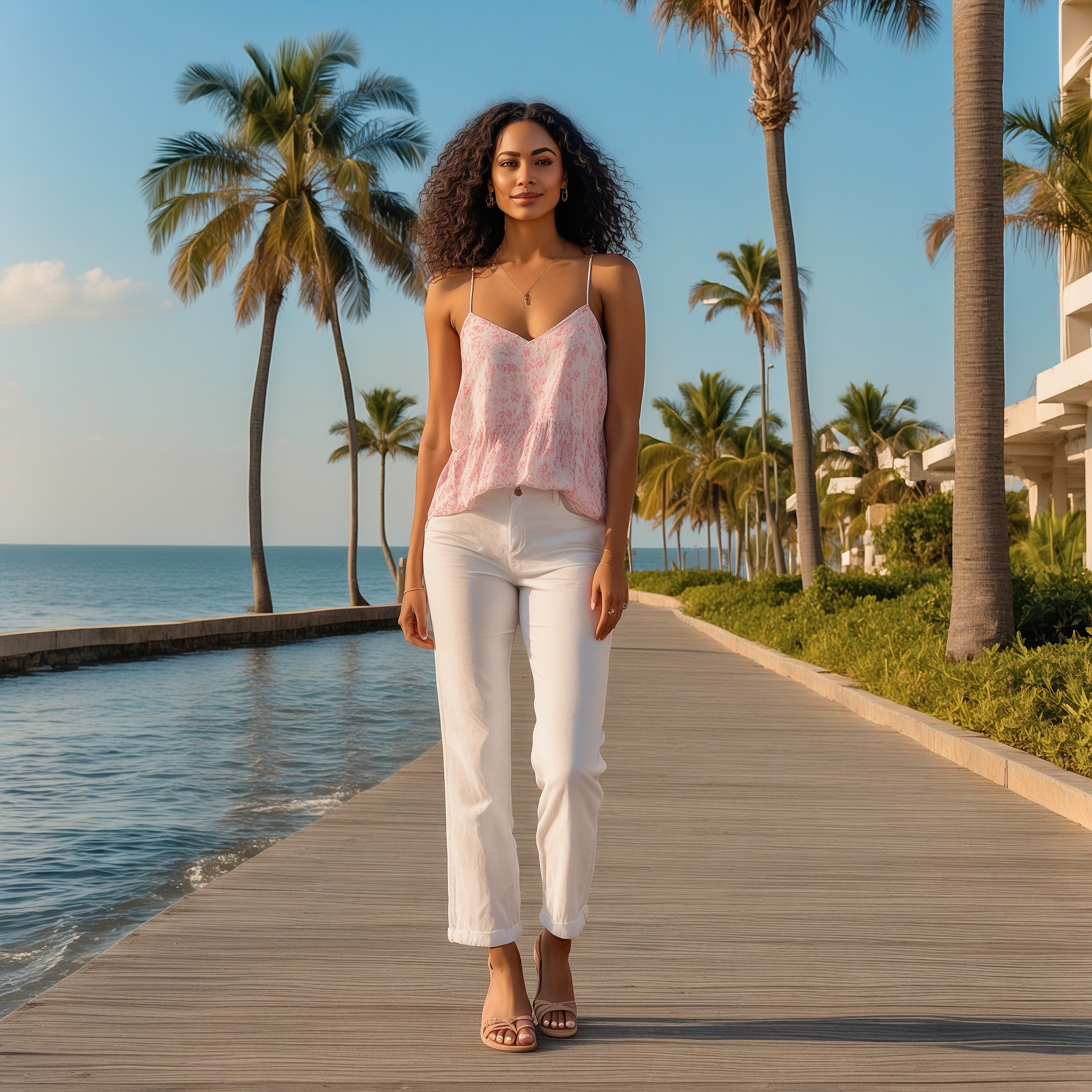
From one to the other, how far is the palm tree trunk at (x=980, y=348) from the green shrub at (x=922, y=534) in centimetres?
1338

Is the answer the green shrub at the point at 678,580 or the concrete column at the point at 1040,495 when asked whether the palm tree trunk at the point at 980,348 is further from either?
the green shrub at the point at 678,580

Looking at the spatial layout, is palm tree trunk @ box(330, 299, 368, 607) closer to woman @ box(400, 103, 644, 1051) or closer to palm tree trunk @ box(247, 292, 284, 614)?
palm tree trunk @ box(247, 292, 284, 614)

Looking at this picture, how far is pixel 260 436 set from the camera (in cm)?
2647

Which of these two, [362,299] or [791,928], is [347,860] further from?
[362,299]

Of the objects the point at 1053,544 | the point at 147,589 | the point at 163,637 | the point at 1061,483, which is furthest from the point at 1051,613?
the point at 147,589

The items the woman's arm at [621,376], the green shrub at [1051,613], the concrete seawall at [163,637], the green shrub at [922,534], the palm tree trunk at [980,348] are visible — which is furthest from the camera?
the green shrub at [922,534]

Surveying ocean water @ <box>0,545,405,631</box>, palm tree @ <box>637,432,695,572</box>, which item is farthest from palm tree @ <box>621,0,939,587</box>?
palm tree @ <box>637,432,695,572</box>

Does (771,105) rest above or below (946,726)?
above

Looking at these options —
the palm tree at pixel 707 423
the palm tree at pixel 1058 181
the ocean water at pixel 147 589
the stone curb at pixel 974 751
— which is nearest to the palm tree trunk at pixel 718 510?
the palm tree at pixel 707 423

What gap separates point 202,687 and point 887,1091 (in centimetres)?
1352

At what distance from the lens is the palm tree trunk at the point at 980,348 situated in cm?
829

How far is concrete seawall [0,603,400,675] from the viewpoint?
15.9m

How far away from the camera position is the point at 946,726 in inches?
274

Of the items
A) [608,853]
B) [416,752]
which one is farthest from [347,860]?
[416,752]
